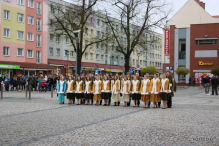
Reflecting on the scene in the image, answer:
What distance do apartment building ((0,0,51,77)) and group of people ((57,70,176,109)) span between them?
30408 millimetres

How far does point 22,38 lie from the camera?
5269cm

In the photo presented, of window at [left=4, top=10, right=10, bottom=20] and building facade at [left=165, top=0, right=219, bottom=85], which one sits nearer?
window at [left=4, top=10, right=10, bottom=20]

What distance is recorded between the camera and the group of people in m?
15.9

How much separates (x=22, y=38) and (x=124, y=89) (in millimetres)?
39182

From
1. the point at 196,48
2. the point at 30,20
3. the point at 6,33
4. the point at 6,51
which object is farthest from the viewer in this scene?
the point at 30,20

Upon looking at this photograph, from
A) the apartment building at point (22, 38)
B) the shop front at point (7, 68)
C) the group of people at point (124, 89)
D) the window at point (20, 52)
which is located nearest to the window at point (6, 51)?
the apartment building at point (22, 38)

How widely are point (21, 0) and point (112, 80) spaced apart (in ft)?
130

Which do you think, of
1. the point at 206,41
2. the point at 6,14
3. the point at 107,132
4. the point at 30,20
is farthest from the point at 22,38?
the point at 107,132

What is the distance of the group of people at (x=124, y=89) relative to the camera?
52.2ft

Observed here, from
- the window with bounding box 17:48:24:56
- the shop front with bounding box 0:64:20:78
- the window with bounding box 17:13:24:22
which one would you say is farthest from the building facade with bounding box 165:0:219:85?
the shop front with bounding box 0:64:20:78

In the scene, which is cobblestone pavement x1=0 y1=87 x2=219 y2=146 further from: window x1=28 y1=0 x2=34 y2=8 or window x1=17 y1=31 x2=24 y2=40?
window x1=28 y1=0 x2=34 y2=8

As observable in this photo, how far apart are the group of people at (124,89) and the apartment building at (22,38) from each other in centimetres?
3041

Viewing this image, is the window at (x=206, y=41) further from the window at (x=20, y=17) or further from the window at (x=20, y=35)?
the window at (x=20, y=17)

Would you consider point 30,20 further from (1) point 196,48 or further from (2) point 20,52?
(1) point 196,48
